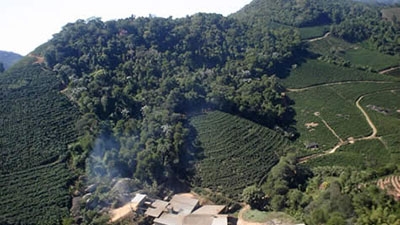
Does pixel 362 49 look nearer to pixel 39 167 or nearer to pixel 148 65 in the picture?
pixel 148 65

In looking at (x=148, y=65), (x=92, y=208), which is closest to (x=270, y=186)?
(x=92, y=208)

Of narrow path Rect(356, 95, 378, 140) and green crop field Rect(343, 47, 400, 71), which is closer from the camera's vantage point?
narrow path Rect(356, 95, 378, 140)

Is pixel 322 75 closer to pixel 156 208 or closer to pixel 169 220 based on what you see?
pixel 156 208

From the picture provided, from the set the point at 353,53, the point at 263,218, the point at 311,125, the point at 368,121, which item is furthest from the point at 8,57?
the point at 368,121

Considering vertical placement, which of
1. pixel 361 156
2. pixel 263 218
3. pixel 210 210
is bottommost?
pixel 361 156

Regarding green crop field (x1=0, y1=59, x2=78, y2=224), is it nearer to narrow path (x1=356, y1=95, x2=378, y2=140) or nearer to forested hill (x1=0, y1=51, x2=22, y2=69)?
narrow path (x1=356, y1=95, x2=378, y2=140)

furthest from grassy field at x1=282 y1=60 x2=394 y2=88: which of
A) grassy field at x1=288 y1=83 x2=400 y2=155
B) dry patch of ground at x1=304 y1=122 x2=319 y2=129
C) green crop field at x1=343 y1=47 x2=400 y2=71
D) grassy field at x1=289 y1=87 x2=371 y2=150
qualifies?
dry patch of ground at x1=304 y1=122 x2=319 y2=129

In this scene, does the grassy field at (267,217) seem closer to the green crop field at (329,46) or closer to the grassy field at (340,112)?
the grassy field at (340,112)
